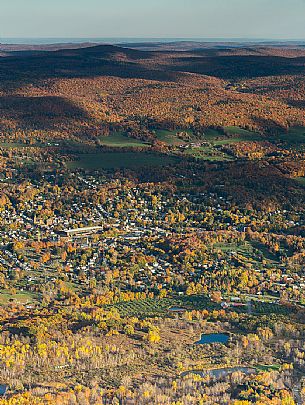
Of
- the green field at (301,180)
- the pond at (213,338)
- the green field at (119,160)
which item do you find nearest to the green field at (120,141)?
the green field at (119,160)

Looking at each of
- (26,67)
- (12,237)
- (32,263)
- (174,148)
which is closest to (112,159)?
(174,148)

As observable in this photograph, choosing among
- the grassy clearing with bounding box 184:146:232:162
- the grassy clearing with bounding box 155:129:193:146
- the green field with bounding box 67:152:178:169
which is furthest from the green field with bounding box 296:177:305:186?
the grassy clearing with bounding box 155:129:193:146

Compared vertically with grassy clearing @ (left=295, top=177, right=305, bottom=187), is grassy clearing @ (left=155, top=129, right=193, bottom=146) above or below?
below

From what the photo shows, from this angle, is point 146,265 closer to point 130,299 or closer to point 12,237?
point 130,299

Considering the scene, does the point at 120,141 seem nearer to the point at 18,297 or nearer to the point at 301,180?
the point at 301,180

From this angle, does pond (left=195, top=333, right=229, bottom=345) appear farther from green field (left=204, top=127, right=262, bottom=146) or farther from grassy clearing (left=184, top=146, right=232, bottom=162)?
green field (left=204, top=127, right=262, bottom=146)

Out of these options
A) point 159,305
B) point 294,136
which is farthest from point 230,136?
point 159,305

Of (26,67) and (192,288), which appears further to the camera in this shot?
(26,67)
